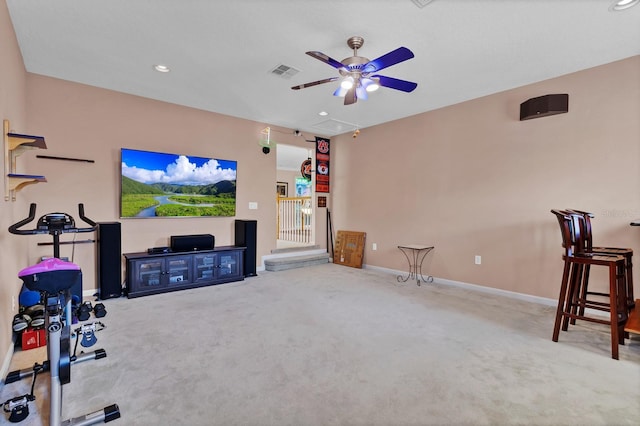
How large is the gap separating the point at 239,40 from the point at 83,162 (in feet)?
9.02

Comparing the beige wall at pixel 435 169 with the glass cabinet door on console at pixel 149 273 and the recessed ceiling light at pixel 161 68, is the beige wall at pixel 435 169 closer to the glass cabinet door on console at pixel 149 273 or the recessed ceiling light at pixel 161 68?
the glass cabinet door on console at pixel 149 273

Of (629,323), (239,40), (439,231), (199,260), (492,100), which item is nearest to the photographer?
(629,323)

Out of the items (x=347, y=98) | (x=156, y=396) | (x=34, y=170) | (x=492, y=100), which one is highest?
(x=492, y=100)

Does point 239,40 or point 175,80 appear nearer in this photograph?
point 239,40

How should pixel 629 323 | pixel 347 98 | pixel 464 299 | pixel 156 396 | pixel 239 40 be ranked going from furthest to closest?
1. pixel 464 299
2. pixel 347 98
3. pixel 239 40
4. pixel 629 323
5. pixel 156 396

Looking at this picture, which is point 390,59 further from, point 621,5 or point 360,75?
point 621,5

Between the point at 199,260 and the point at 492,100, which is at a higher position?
the point at 492,100

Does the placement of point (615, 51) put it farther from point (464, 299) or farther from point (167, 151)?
point (167, 151)

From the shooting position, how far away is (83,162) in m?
3.97

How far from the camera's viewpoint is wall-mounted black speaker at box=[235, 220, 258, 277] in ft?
16.6

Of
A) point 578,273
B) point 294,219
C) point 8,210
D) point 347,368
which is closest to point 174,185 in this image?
point 8,210

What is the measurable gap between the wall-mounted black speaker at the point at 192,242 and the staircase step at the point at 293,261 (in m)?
1.29

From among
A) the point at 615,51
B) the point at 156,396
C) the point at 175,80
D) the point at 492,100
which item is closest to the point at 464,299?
the point at 492,100

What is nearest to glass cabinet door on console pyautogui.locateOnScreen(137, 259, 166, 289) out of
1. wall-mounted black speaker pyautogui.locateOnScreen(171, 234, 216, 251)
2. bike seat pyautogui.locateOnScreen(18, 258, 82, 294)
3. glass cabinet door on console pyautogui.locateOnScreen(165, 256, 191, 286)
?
glass cabinet door on console pyautogui.locateOnScreen(165, 256, 191, 286)
